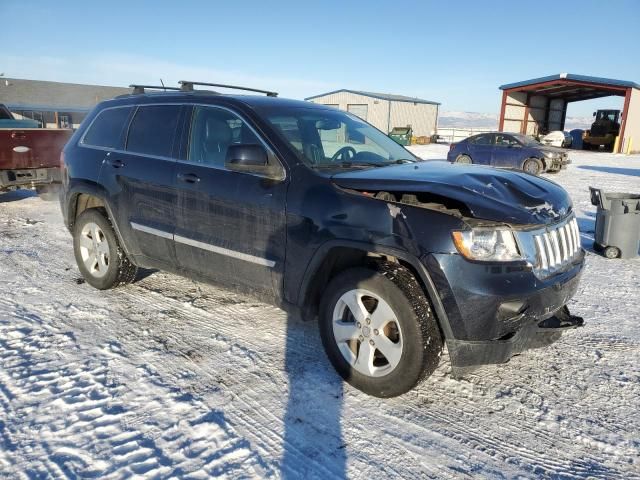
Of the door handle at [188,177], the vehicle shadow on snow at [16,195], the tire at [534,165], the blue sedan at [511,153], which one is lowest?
the vehicle shadow on snow at [16,195]

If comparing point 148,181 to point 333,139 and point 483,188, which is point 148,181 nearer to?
point 333,139

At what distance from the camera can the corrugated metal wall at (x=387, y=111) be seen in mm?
43188

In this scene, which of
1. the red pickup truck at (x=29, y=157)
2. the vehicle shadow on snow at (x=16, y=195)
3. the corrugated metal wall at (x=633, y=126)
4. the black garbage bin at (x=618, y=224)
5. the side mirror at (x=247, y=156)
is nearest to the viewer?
the side mirror at (x=247, y=156)

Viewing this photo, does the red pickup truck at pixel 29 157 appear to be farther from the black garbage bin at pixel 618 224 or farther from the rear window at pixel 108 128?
the black garbage bin at pixel 618 224

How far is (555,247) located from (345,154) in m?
1.72

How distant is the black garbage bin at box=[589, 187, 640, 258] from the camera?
21.2 feet

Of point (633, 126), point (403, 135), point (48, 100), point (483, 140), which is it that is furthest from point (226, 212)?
point (48, 100)

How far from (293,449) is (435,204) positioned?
1607 millimetres

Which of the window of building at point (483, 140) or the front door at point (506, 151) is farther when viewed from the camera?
the window of building at point (483, 140)

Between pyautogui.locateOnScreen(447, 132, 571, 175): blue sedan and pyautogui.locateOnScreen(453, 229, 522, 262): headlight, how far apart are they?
46.7 feet

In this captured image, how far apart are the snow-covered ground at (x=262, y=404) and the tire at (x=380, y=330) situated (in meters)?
0.17

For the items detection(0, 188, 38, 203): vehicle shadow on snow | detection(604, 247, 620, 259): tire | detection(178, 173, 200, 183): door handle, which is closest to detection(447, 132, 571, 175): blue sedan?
detection(604, 247, 620, 259): tire

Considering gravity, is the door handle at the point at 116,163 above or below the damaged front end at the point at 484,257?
above

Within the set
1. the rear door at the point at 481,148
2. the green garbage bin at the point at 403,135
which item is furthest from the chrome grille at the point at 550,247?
the green garbage bin at the point at 403,135
